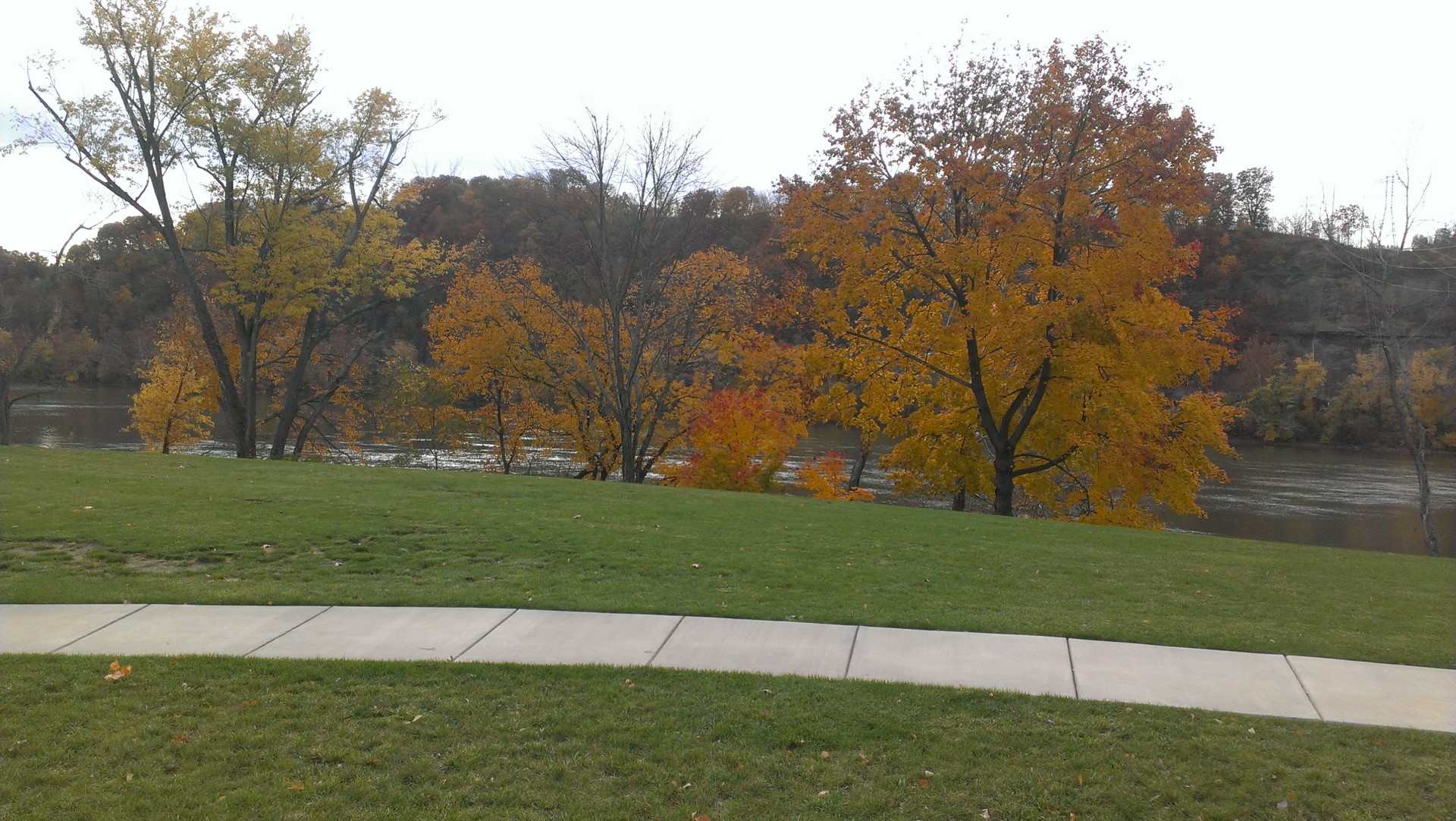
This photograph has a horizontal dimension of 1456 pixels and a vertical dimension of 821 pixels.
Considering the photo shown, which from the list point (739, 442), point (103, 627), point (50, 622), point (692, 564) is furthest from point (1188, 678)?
point (739, 442)

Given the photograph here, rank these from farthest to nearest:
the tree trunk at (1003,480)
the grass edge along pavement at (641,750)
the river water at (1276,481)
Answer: the river water at (1276,481)
the tree trunk at (1003,480)
the grass edge along pavement at (641,750)

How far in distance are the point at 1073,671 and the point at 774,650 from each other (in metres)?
2.03

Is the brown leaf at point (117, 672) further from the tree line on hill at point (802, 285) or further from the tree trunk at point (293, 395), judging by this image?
the tree trunk at point (293, 395)

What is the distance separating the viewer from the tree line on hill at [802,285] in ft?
58.5

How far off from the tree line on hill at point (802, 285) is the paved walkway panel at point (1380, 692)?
10952 mm

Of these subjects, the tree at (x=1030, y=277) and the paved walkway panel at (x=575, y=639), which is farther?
the tree at (x=1030, y=277)

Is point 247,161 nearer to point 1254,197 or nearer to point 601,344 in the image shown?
point 601,344

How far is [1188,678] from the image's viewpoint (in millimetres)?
5980

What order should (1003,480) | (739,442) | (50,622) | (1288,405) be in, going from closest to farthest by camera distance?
1. (50,622)
2. (1003,480)
3. (739,442)
4. (1288,405)

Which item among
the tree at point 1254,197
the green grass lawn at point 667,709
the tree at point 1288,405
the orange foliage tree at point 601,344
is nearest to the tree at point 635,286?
the orange foliage tree at point 601,344

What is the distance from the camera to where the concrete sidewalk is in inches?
225

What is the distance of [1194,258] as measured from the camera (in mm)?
18250

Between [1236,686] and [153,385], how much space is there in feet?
132

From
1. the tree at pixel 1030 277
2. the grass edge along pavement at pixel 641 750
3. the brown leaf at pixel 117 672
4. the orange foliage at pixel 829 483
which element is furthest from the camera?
the orange foliage at pixel 829 483
